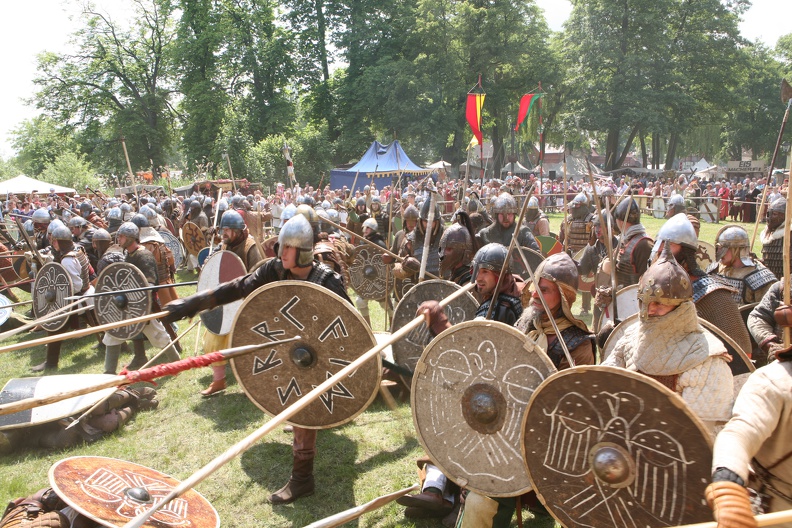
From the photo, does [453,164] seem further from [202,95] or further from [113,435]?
[113,435]

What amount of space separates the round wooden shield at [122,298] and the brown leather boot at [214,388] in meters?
1.00

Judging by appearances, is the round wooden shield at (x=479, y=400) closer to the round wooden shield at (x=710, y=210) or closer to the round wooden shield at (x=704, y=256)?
the round wooden shield at (x=704, y=256)

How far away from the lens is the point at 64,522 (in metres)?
3.12

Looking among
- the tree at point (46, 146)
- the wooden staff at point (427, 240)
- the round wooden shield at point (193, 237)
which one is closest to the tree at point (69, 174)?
the tree at point (46, 146)

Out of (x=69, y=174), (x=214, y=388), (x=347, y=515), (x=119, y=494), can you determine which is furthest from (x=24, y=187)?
(x=347, y=515)

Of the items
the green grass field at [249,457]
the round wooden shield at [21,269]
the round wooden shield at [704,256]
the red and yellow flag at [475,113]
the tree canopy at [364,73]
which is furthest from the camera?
the tree canopy at [364,73]

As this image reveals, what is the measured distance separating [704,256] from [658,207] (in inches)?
760

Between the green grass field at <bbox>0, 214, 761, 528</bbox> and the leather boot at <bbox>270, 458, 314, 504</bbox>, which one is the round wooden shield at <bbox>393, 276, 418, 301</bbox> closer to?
the green grass field at <bbox>0, 214, 761, 528</bbox>

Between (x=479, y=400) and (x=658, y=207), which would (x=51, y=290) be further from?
(x=658, y=207)

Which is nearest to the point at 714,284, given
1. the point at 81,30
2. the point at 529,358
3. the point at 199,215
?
the point at 529,358

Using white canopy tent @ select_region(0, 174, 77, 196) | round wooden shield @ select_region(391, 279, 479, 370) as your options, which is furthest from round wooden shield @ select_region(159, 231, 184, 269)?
white canopy tent @ select_region(0, 174, 77, 196)

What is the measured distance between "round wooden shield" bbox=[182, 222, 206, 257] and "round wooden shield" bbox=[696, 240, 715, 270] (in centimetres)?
956

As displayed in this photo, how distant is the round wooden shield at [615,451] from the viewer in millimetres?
2107

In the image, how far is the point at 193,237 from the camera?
12391mm
